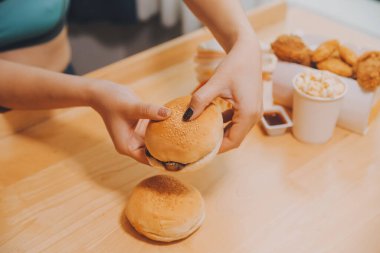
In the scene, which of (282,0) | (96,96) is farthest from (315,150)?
(282,0)

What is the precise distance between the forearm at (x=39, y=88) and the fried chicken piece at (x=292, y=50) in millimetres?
672

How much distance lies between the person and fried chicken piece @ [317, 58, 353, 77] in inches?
12.2

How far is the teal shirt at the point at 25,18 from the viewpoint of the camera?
1.34 m

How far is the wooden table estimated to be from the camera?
99 cm

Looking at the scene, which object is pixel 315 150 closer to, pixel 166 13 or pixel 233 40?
pixel 233 40

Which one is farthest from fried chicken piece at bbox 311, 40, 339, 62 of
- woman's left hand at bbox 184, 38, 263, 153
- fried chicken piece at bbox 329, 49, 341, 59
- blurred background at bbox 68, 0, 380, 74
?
blurred background at bbox 68, 0, 380, 74

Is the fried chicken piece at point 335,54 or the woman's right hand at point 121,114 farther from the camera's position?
the fried chicken piece at point 335,54

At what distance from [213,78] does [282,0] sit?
103 centimetres

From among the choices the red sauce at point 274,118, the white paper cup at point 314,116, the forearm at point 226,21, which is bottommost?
the red sauce at point 274,118

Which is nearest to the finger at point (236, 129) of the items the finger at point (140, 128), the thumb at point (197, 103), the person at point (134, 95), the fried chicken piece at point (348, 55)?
the person at point (134, 95)

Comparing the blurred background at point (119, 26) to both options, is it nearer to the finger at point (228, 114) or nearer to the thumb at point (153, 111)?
the finger at point (228, 114)

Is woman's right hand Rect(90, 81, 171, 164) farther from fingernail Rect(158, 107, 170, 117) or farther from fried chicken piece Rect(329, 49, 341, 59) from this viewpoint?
fried chicken piece Rect(329, 49, 341, 59)

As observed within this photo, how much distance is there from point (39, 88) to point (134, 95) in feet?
0.92

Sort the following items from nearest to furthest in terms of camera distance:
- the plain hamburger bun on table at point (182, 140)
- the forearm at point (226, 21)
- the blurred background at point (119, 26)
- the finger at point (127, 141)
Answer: the plain hamburger bun on table at point (182, 140), the finger at point (127, 141), the forearm at point (226, 21), the blurred background at point (119, 26)
